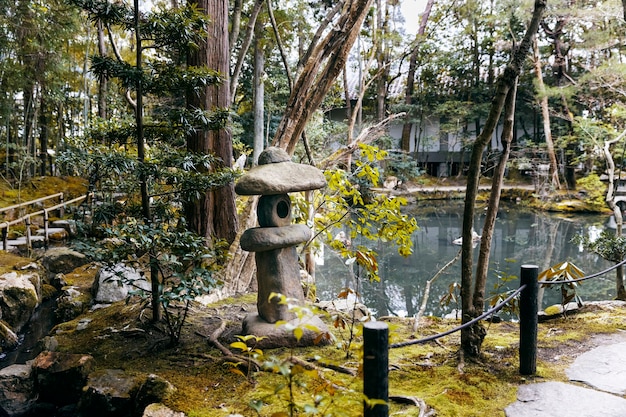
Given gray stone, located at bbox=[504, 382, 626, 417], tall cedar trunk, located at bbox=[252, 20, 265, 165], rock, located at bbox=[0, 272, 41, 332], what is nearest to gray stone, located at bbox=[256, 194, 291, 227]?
gray stone, located at bbox=[504, 382, 626, 417]

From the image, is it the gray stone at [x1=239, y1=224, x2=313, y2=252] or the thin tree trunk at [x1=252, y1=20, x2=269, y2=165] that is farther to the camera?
the thin tree trunk at [x1=252, y1=20, x2=269, y2=165]

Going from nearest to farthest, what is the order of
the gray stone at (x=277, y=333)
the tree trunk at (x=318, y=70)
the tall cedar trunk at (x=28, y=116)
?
the gray stone at (x=277, y=333) → the tree trunk at (x=318, y=70) → the tall cedar trunk at (x=28, y=116)

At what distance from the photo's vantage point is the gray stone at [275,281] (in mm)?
3455

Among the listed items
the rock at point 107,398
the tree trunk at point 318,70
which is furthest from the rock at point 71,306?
the tree trunk at point 318,70

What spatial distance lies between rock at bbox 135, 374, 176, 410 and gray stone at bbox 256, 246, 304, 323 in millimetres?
988

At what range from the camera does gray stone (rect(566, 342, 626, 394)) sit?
9.09 feet

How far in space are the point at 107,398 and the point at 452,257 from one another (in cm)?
1007

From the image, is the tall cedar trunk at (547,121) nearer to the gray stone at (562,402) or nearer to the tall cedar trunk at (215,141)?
the tall cedar trunk at (215,141)

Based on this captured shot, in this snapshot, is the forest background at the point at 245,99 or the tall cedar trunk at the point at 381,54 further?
the tall cedar trunk at the point at 381,54

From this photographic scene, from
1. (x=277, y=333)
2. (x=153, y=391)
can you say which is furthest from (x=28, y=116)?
(x=153, y=391)

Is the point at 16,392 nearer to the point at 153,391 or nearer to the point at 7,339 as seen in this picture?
the point at 153,391

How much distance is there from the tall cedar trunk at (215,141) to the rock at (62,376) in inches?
89.8

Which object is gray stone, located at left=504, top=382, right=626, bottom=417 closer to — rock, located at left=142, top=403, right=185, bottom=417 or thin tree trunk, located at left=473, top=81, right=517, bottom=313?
thin tree trunk, located at left=473, top=81, right=517, bottom=313

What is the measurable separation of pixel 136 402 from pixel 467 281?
7.68 ft
